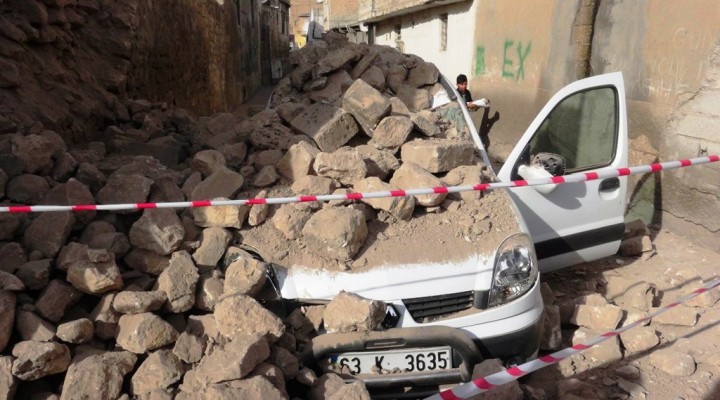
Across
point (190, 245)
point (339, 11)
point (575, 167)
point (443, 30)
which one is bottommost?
point (190, 245)

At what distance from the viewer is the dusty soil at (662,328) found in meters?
3.31

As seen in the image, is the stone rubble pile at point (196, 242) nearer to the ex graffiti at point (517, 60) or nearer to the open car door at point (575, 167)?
the open car door at point (575, 167)

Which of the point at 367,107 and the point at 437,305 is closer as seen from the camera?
the point at 437,305

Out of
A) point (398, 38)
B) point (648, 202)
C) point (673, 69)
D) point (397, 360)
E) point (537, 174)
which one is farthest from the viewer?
point (398, 38)

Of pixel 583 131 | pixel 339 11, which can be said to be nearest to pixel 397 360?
pixel 583 131

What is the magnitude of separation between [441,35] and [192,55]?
8628 mm

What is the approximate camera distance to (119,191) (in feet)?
10.5

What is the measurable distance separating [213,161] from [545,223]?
2307mm

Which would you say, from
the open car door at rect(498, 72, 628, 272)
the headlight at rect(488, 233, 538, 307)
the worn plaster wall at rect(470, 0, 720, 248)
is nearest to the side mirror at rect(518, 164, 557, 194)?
the open car door at rect(498, 72, 628, 272)

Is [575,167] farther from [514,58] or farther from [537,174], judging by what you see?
[514,58]

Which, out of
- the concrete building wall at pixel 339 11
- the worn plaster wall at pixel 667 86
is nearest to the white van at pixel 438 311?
the worn plaster wall at pixel 667 86

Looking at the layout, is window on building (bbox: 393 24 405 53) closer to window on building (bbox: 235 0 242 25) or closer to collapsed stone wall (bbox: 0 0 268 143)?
window on building (bbox: 235 0 242 25)

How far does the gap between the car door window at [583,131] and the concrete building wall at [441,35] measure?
30.1 feet

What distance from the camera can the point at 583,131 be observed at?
4199 mm
